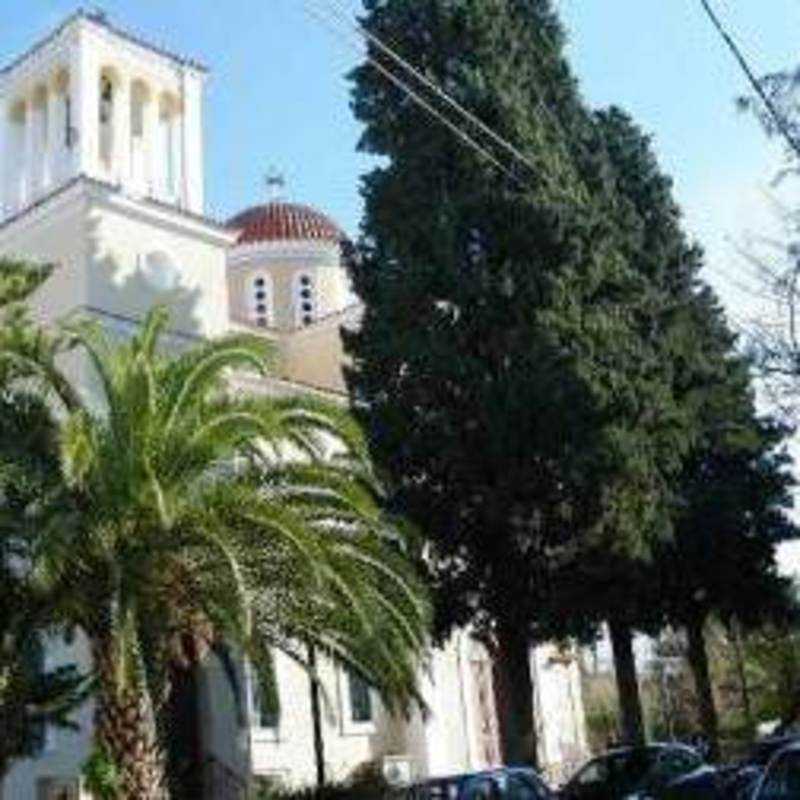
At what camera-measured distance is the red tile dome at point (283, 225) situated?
44625 millimetres

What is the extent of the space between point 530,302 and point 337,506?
8885mm

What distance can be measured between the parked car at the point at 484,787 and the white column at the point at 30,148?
757 inches

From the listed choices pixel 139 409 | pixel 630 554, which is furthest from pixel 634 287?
pixel 139 409

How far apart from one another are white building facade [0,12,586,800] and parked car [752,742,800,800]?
15142mm

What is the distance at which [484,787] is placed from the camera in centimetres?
1992

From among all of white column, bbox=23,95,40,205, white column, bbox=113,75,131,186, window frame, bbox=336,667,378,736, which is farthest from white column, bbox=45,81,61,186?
window frame, bbox=336,667,378,736

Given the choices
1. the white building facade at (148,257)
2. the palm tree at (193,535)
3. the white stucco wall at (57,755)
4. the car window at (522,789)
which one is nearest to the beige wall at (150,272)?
the white building facade at (148,257)

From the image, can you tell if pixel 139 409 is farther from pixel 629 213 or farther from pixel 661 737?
pixel 661 737

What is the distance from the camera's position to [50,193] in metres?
31.9

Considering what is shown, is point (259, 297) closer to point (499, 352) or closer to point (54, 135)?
point (54, 135)

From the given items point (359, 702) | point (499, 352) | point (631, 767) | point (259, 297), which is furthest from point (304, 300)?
point (631, 767)

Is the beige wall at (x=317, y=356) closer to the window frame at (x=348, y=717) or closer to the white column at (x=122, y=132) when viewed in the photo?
the window frame at (x=348, y=717)

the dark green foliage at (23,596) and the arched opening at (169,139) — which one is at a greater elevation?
the arched opening at (169,139)

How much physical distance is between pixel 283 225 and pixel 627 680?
18964mm
